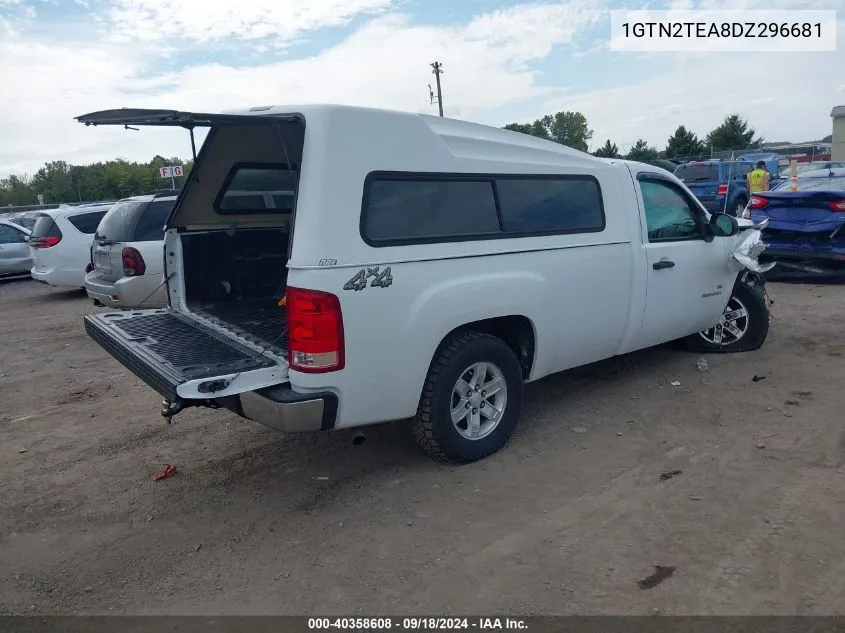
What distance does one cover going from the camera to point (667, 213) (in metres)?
5.64

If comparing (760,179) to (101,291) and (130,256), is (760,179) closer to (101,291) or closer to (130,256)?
(130,256)

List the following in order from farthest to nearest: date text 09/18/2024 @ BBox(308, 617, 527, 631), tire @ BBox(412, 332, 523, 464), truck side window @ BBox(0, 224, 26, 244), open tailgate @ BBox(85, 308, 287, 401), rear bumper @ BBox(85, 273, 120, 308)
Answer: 1. truck side window @ BBox(0, 224, 26, 244)
2. rear bumper @ BBox(85, 273, 120, 308)
3. tire @ BBox(412, 332, 523, 464)
4. open tailgate @ BBox(85, 308, 287, 401)
5. date text 09/18/2024 @ BBox(308, 617, 527, 631)

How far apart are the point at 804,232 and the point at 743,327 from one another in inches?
153

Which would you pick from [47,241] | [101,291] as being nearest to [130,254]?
[101,291]

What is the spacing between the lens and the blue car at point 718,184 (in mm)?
17984

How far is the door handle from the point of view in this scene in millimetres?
5340

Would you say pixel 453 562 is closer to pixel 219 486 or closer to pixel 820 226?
pixel 219 486

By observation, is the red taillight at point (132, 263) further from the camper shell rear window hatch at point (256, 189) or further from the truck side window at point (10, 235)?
the truck side window at point (10, 235)

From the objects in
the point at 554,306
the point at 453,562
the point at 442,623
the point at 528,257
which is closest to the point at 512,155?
the point at 528,257

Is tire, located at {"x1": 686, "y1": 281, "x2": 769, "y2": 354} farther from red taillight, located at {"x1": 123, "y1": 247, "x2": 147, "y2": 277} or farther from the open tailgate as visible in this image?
red taillight, located at {"x1": 123, "y1": 247, "x2": 147, "y2": 277}

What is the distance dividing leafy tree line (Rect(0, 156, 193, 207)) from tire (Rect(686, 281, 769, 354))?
40112 mm

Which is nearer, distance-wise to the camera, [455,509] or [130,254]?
[455,509]

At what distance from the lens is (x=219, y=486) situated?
14.1 ft

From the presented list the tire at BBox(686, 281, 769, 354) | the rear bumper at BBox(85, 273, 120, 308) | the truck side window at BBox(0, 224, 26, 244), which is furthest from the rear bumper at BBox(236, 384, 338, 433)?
the truck side window at BBox(0, 224, 26, 244)
